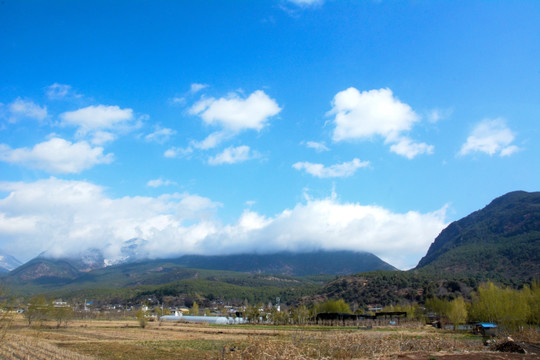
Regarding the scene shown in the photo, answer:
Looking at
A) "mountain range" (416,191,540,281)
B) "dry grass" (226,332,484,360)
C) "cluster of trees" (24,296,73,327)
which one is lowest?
"cluster of trees" (24,296,73,327)

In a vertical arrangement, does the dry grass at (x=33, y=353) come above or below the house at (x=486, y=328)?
above

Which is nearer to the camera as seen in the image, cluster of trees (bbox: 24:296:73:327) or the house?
the house

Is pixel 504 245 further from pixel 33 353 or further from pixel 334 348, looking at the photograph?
pixel 33 353

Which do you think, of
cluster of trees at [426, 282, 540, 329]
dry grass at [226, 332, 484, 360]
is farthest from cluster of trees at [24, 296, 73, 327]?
cluster of trees at [426, 282, 540, 329]

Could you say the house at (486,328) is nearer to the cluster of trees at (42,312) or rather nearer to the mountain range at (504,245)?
the mountain range at (504,245)

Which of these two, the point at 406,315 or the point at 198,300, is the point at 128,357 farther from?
the point at 198,300

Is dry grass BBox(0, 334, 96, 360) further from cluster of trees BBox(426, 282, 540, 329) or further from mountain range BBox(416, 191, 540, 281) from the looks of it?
mountain range BBox(416, 191, 540, 281)

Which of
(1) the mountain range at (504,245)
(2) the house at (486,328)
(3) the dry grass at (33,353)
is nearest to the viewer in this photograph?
(3) the dry grass at (33,353)

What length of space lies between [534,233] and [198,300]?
14253 centimetres

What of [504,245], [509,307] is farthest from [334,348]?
[504,245]

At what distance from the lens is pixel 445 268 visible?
147 m

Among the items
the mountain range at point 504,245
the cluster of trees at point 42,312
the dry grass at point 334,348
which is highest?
the mountain range at point 504,245

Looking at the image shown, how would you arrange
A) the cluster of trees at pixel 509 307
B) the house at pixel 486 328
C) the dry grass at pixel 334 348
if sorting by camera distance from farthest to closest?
the cluster of trees at pixel 509 307 → the house at pixel 486 328 → the dry grass at pixel 334 348

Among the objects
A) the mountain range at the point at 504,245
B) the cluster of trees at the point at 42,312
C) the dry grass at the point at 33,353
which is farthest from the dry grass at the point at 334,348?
the mountain range at the point at 504,245
